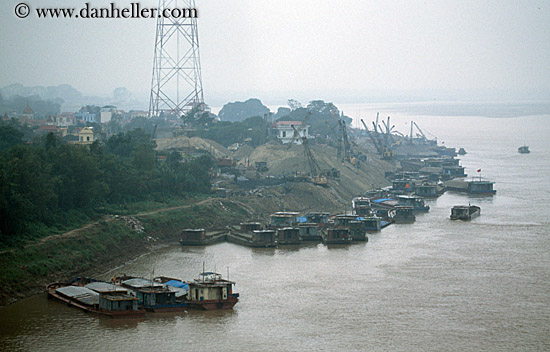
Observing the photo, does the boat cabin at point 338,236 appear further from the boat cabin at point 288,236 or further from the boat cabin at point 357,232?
the boat cabin at point 288,236

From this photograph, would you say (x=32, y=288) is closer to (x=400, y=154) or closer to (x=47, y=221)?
(x=47, y=221)

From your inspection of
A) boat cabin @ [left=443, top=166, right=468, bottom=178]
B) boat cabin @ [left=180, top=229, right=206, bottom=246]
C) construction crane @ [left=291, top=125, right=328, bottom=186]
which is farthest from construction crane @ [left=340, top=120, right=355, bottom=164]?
boat cabin @ [left=180, top=229, right=206, bottom=246]

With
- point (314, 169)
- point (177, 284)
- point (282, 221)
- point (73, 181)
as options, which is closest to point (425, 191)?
point (314, 169)

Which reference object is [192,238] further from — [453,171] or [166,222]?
[453,171]

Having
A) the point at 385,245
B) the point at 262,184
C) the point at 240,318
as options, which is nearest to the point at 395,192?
the point at 262,184

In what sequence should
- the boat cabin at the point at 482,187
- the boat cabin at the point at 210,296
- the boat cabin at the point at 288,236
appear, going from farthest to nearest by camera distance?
the boat cabin at the point at 482,187 < the boat cabin at the point at 288,236 < the boat cabin at the point at 210,296

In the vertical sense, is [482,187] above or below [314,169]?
below

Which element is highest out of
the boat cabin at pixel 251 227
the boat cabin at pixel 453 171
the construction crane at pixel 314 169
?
the construction crane at pixel 314 169

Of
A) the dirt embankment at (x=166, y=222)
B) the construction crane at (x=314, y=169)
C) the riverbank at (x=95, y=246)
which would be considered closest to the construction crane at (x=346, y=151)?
the dirt embankment at (x=166, y=222)
